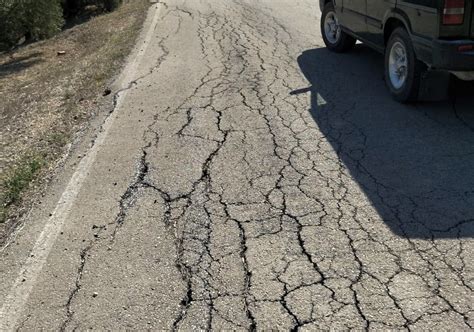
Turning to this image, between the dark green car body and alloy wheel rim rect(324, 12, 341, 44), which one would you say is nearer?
the dark green car body

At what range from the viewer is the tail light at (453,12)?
17.2ft

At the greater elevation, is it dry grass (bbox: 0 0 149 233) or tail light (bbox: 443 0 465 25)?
tail light (bbox: 443 0 465 25)

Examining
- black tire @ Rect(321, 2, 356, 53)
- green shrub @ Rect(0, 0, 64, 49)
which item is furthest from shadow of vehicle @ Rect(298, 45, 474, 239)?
green shrub @ Rect(0, 0, 64, 49)

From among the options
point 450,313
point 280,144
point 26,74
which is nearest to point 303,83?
point 280,144

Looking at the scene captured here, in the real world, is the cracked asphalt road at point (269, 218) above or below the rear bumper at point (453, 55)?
below

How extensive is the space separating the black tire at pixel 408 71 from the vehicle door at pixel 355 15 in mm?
924

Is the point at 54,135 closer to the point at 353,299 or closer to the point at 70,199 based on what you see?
the point at 70,199

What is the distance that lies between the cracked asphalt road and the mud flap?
0.20 meters

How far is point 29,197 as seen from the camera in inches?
203

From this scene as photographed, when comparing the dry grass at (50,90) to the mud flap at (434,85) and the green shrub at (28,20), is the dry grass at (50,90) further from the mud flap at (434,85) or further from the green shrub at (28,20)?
the mud flap at (434,85)

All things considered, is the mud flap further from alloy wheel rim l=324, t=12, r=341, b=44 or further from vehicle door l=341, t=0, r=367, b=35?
alloy wheel rim l=324, t=12, r=341, b=44

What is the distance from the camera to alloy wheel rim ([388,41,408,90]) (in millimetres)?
6293

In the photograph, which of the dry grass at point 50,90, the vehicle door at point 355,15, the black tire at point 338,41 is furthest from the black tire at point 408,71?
the dry grass at point 50,90

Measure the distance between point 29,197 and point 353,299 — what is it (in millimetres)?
3372
